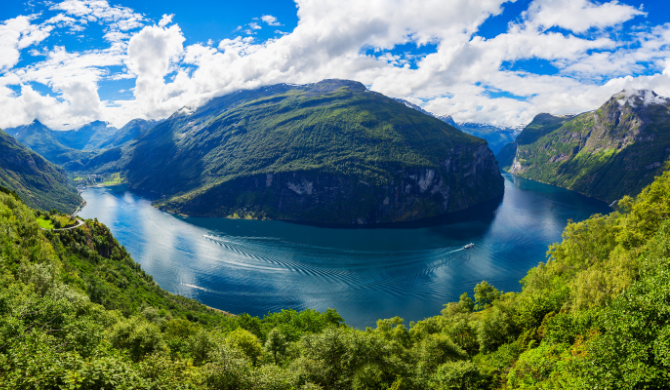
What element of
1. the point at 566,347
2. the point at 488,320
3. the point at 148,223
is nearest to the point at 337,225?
the point at 148,223

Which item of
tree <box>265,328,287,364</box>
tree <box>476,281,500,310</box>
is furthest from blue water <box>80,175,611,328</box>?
tree <box>265,328,287,364</box>

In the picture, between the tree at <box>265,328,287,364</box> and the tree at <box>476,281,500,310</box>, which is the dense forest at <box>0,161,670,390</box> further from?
the tree at <box>476,281,500,310</box>

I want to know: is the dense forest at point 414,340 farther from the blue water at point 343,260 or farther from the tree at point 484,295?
the blue water at point 343,260

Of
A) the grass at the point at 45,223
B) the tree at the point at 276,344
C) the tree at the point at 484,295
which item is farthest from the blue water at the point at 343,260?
the tree at the point at 276,344

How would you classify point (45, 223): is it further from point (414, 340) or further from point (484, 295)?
point (484, 295)

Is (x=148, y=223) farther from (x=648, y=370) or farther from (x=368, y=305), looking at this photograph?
(x=648, y=370)
